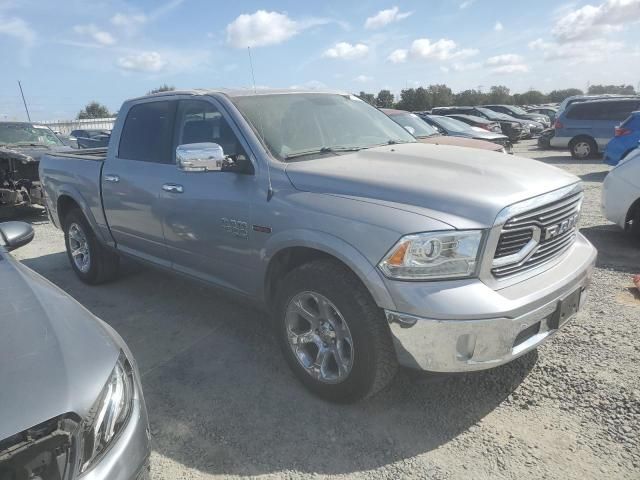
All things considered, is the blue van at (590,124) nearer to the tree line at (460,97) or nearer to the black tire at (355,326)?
the black tire at (355,326)

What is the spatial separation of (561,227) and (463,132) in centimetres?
967

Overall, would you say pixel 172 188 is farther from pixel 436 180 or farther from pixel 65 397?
pixel 65 397

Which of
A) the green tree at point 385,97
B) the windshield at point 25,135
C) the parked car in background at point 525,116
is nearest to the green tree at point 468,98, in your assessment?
the green tree at point 385,97

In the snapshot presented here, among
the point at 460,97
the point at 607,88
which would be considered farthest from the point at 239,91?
the point at 607,88

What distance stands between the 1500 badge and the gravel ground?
0.95 m

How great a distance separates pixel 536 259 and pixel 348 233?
1.07 m

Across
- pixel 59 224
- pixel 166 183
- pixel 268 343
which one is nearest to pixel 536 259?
pixel 268 343

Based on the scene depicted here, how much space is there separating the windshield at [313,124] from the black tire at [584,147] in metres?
12.9

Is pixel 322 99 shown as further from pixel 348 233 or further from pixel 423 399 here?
pixel 423 399

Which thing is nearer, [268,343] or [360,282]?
[360,282]

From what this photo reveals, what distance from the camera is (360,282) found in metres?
2.64

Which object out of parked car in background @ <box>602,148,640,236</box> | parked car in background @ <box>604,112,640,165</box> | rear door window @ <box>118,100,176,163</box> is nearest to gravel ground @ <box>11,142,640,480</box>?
rear door window @ <box>118,100,176,163</box>

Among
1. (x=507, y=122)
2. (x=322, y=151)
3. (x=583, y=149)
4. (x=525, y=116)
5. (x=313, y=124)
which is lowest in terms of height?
(x=583, y=149)

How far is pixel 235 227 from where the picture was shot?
3297 millimetres
